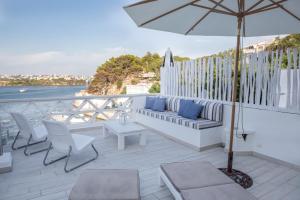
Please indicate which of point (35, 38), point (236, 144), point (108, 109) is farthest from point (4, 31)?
point (236, 144)

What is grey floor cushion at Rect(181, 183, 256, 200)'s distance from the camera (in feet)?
6.14

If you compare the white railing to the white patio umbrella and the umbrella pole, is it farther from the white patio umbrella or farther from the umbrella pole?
the umbrella pole

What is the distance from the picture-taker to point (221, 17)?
330cm

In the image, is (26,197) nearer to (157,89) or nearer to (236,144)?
(236,144)

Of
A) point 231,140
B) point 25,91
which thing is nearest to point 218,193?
point 231,140

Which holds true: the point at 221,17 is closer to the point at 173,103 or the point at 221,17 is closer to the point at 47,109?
the point at 173,103

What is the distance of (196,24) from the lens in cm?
333

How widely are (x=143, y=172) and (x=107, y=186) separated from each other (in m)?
1.16

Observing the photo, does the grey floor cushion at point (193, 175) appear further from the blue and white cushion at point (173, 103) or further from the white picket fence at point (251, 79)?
the blue and white cushion at point (173, 103)

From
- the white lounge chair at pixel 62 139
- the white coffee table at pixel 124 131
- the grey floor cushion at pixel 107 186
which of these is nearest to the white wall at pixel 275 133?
the white coffee table at pixel 124 131

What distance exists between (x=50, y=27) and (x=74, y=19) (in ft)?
4.82

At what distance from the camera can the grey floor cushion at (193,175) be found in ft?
7.02

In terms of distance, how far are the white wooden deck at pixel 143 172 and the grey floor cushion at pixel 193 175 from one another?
0.36 metres

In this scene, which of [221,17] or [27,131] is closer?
[221,17]
